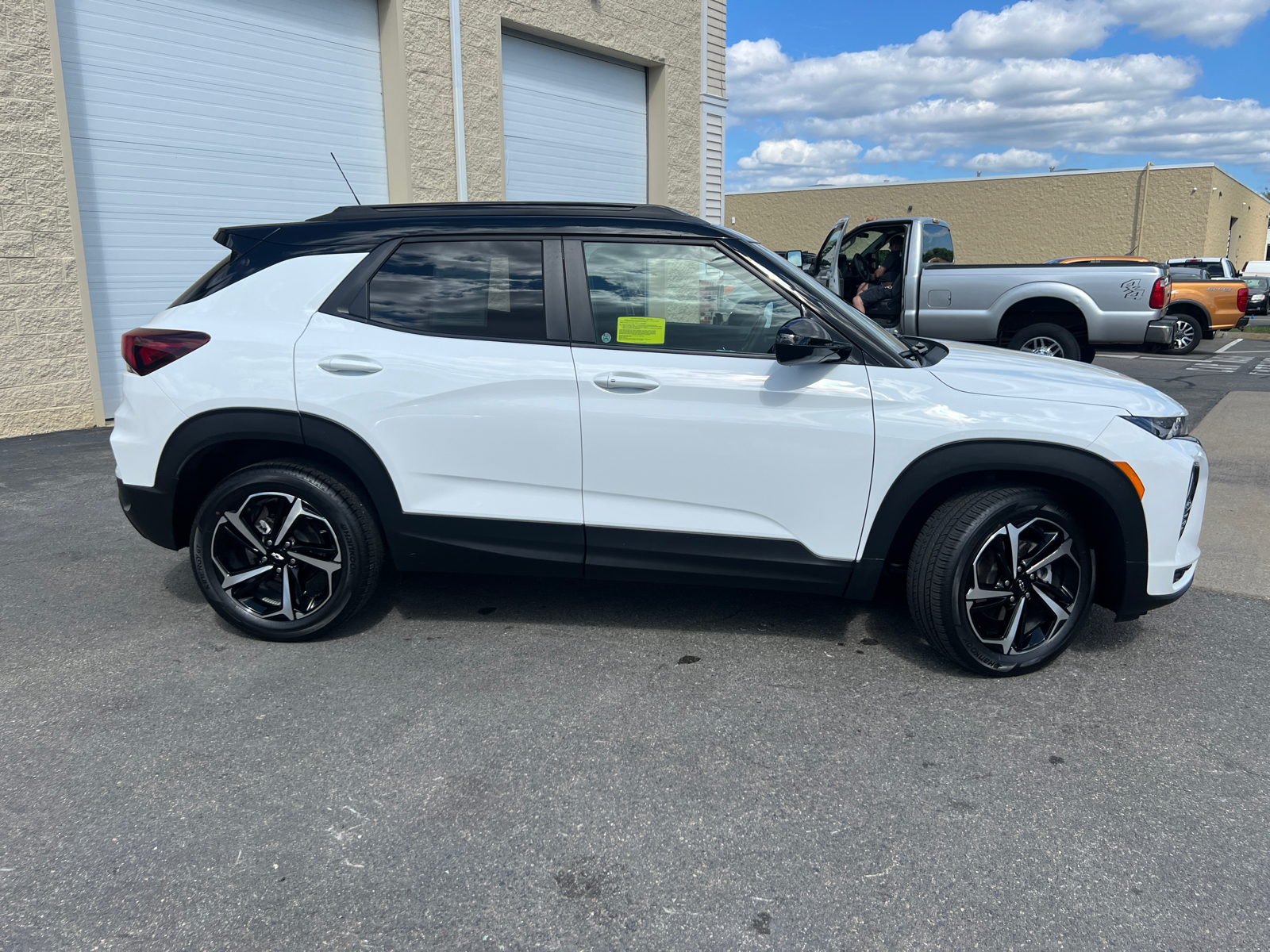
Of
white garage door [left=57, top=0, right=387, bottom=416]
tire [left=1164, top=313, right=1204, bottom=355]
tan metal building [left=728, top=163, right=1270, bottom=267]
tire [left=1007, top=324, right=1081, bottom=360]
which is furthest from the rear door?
tan metal building [left=728, top=163, right=1270, bottom=267]

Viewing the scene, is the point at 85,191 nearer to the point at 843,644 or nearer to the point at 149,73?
the point at 149,73

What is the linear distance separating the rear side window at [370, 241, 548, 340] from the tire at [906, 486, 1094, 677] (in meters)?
1.81

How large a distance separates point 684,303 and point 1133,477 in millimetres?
1811

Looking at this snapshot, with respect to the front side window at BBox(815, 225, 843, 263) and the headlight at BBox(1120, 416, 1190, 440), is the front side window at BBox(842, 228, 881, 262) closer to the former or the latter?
the front side window at BBox(815, 225, 843, 263)

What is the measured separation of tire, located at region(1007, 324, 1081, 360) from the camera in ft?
36.4

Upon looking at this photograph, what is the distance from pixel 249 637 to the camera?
4055mm

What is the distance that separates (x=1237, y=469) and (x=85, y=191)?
33.7 ft

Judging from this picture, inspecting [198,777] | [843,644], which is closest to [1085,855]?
[843,644]

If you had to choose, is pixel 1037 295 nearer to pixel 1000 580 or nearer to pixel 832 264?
pixel 832 264

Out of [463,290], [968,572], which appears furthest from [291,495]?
[968,572]

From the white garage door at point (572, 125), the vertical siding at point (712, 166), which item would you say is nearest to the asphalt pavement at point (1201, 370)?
the vertical siding at point (712, 166)

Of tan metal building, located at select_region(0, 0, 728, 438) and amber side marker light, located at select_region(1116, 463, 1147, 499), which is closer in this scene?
amber side marker light, located at select_region(1116, 463, 1147, 499)

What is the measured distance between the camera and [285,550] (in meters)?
3.89

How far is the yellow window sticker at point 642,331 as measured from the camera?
367 cm
